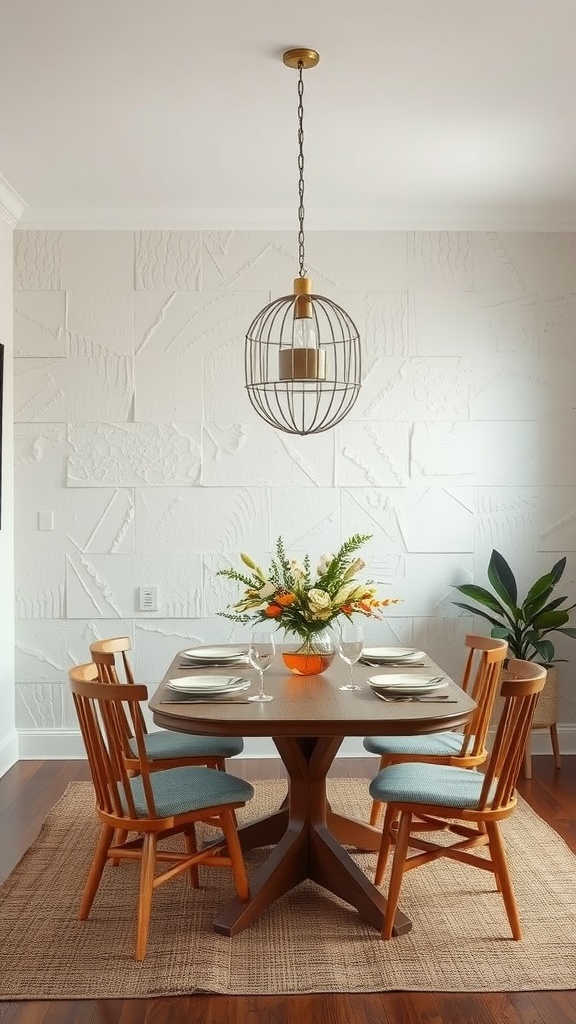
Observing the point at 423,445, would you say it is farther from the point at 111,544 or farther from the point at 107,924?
the point at 107,924

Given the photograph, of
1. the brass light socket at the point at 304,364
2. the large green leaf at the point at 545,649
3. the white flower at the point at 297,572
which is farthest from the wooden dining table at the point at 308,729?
the large green leaf at the point at 545,649

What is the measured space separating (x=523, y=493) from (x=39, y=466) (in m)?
2.52

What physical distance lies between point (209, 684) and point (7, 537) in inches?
87.5

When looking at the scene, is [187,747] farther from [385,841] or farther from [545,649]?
[545,649]

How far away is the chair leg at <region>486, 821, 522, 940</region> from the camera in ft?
10.0

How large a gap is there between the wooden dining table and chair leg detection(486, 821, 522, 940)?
0.31 m

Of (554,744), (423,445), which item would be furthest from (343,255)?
(554,744)

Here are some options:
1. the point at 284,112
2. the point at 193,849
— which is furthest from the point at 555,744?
the point at 284,112

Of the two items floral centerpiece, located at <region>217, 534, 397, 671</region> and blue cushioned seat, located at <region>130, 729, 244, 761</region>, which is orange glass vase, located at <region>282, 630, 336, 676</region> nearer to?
floral centerpiece, located at <region>217, 534, 397, 671</region>

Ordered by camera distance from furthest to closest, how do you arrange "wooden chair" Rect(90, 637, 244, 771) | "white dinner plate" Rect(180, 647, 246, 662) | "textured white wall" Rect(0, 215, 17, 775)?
"textured white wall" Rect(0, 215, 17, 775) < "white dinner plate" Rect(180, 647, 246, 662) < "wooden chair" Rect(90, 637, 244, 771)

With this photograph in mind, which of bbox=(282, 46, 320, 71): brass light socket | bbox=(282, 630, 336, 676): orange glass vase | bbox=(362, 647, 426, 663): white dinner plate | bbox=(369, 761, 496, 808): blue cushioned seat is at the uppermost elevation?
bbox=(282, 46, 320, 71): brass light socket

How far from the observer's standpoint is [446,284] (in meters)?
5.37

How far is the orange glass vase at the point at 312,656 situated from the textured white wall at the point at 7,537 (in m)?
2.03

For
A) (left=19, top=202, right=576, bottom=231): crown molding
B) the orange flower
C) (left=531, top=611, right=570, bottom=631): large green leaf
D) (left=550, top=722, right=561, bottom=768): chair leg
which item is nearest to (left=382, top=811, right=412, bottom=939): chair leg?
the orange flower
